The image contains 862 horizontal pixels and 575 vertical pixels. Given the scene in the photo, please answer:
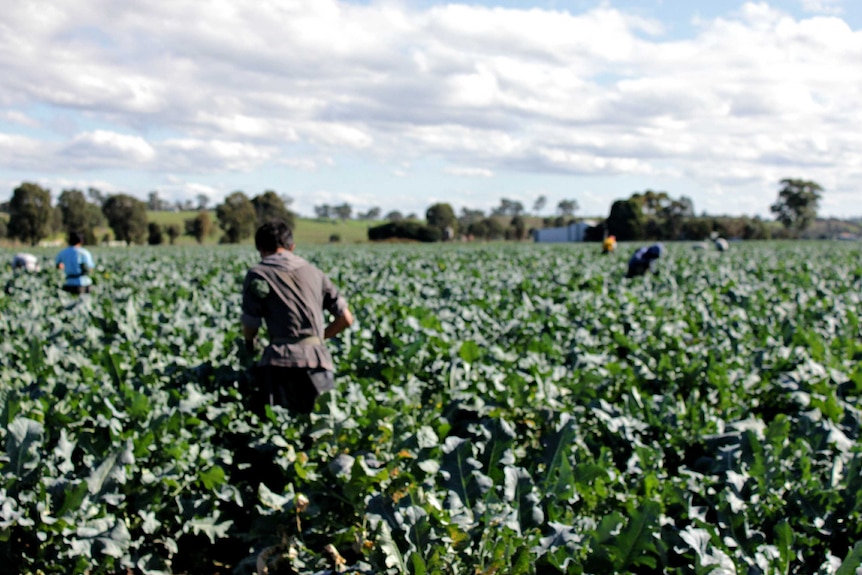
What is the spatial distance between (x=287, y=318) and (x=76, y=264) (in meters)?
7.92

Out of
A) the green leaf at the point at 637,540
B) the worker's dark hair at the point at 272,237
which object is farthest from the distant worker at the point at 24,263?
the green leaf at the point at 637,540

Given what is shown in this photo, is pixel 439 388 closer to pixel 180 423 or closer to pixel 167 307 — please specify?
pixel 180 423

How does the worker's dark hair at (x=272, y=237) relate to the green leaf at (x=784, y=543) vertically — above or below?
above

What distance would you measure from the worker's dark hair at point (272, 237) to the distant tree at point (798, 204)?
11402 centimetres

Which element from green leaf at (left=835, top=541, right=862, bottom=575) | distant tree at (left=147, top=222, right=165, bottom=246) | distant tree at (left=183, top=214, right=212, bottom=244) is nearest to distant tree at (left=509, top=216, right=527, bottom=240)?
distant tree at (left=183, top=214, right=212, bottom=244)

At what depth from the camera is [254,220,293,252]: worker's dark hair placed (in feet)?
16.6

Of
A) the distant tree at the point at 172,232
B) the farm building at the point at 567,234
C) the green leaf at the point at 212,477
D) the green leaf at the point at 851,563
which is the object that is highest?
the farm building at the point at 567,234

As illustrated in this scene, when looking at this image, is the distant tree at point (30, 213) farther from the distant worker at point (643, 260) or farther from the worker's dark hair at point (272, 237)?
the worker's dark hair at point (272, 237)

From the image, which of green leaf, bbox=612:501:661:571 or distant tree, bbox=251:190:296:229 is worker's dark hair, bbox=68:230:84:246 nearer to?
green leaf, bbox=612:501:661:571

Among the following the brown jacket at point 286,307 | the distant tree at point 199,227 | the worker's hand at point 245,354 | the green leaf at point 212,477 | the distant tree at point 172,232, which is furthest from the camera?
the distant tree at point 172,232

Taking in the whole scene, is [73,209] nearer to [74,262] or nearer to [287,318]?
[74,262]

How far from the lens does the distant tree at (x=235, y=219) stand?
8194cm

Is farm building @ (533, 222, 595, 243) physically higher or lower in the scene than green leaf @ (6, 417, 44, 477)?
higher

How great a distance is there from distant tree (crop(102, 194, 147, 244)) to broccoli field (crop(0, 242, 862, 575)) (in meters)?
80.2
